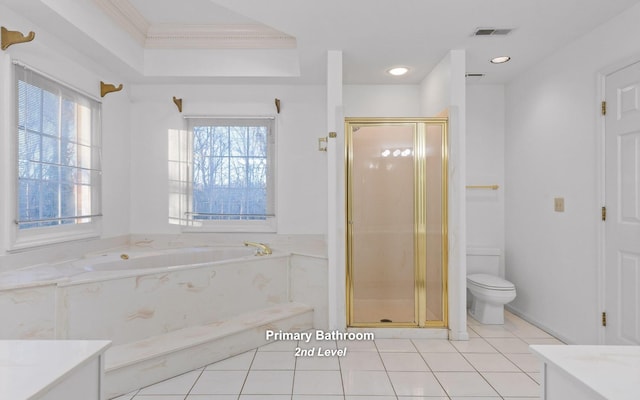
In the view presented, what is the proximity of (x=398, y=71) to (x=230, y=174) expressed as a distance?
1.86 metres

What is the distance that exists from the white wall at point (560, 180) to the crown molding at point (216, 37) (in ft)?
7.14

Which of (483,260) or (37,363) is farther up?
(37,363)

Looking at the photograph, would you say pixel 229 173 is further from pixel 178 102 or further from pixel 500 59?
pixel 500 59

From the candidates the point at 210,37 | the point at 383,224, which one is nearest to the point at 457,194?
the point at 383,224

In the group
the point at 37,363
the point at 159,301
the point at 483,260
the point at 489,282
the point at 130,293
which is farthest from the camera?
the point at 483,260

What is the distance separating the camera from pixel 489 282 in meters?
3.25

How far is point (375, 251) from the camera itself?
119 inches

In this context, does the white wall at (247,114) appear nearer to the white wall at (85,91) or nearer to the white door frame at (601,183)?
the white wall at (85,91)

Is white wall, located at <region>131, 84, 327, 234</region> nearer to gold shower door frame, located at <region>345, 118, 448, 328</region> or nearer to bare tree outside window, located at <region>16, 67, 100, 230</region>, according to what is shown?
bare tree outside window, located at <region>16, 67, 100, 230</region>

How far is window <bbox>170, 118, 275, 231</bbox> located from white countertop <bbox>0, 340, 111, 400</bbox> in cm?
279

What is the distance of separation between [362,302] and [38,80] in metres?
2.77

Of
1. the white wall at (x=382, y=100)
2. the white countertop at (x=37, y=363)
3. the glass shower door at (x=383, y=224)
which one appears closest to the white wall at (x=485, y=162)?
the white wall at (x=382, y=100)

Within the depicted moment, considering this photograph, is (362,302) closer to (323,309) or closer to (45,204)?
(323,309)

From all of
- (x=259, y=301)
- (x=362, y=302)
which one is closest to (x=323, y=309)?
(x=362, y=302)
